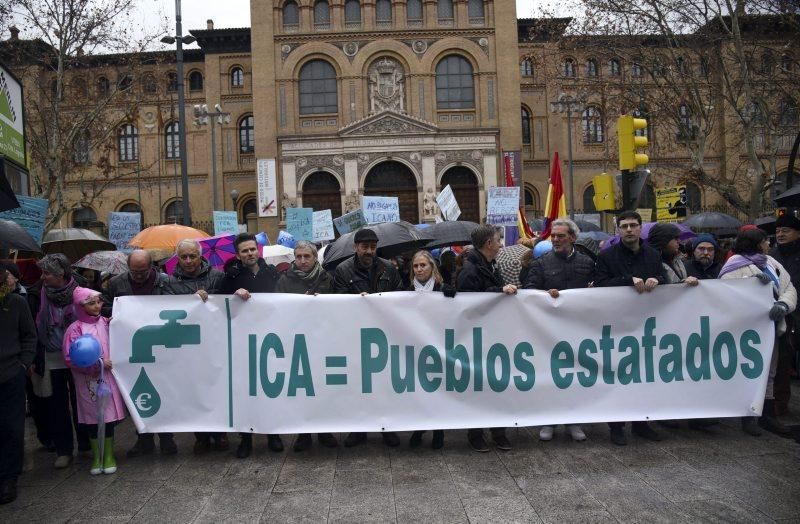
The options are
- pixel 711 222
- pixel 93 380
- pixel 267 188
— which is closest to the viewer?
pixel 93 380

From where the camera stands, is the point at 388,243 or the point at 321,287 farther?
the point at 388,243

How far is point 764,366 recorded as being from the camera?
6488 millimetres

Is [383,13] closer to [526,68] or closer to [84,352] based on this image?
[526,68]

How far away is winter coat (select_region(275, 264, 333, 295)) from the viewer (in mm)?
6891

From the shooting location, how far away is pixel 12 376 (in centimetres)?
550

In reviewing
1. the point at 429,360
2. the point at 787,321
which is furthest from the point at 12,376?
the point at 787,321

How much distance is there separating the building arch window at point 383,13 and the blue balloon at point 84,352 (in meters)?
33.5

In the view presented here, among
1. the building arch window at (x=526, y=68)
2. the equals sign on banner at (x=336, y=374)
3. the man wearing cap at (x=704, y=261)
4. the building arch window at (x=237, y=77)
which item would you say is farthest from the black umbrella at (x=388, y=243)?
the building arch window at (x=526, y=68)

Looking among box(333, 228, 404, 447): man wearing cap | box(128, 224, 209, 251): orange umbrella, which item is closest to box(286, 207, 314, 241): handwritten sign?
box(128, 224, 209, 251): orange umbrella

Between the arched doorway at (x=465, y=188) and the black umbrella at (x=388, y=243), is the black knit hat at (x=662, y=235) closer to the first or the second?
the black umbrella at (x=388, y=243)

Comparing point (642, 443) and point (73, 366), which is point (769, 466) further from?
point (73, 366)

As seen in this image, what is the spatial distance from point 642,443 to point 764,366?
1383 millimetres

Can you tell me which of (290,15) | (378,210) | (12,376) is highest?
(290,15)

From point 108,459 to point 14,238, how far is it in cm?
308
